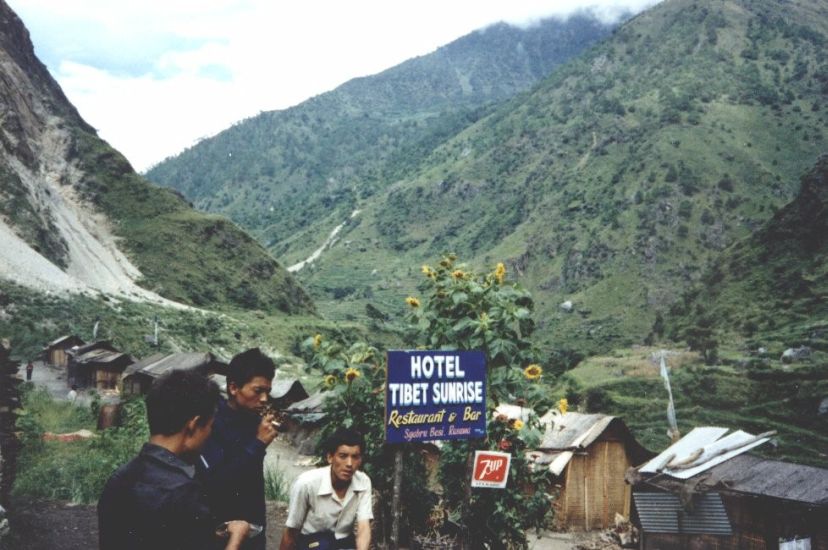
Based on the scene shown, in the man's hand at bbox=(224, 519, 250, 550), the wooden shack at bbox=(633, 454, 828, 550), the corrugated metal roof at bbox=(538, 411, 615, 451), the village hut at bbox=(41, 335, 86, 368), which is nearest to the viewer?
the man's hand at bbox=(224, 519, 250, 550)

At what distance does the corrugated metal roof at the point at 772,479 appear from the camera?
1327cm

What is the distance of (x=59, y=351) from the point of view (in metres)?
48.5

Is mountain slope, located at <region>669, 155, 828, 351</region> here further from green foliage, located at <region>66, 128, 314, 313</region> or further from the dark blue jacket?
the dark blue jacket

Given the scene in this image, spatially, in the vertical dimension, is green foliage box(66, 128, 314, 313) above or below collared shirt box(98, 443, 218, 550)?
above

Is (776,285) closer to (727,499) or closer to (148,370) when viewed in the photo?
(148,370)

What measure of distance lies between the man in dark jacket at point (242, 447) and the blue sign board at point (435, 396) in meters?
1.68

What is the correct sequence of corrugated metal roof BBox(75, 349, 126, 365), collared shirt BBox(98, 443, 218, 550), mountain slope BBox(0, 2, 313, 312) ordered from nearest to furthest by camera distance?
collared shirt BBox(98, 443, 218, 550) → corrugated metal roof BBox(75, 349, 126, 365) → mountain slope BBox(0, 2, 313, 312)

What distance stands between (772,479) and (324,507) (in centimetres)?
1281

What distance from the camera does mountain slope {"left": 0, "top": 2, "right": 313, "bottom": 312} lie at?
242ft

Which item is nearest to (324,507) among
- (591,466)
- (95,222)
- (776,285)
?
(591,466)

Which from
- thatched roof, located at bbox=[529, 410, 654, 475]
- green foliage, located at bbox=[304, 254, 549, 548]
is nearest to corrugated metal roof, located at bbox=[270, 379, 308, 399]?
thatched roof, located at bbox=[529, 410, 654, 475]

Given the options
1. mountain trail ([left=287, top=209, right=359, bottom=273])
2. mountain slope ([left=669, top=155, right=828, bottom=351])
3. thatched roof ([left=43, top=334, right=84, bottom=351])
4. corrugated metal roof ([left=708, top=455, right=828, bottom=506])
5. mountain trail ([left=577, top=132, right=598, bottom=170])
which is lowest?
corrugated metal roof ([left=708, top=455, right=828, bottom=506])

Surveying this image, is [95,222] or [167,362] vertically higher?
[95,222]

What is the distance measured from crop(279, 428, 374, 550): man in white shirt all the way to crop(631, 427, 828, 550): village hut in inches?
458
